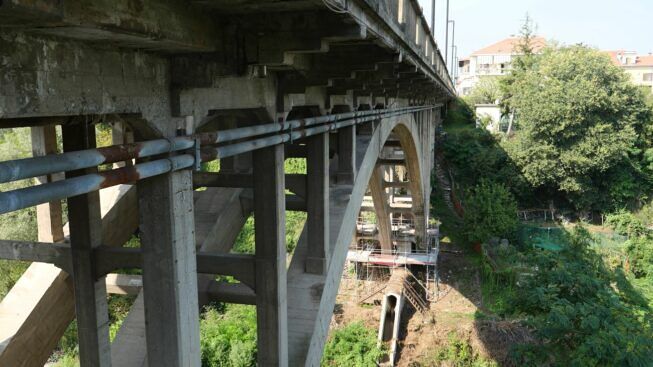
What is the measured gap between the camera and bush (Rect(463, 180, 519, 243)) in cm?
2698

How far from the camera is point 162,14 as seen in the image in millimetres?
2855

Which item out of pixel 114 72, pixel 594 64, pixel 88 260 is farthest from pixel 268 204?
pixel 594 64

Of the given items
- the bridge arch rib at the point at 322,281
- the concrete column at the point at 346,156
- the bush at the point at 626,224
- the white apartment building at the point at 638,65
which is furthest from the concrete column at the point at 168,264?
the white apartment building at the point at 638,65

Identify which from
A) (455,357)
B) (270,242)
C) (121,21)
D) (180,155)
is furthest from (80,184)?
(455,357)

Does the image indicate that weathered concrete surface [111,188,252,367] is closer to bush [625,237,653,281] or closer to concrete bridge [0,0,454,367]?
concrete bridge [0,0,454,367]

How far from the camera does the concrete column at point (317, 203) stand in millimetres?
6875

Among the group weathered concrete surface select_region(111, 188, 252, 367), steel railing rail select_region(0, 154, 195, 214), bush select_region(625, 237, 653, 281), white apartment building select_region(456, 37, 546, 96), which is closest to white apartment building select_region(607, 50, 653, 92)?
white apartment building select_region(456, 37, 546, 96)

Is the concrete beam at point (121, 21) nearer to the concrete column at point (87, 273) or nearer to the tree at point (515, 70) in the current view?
the concrete column at point (87, 273)

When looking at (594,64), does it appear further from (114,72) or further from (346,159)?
(114,72)

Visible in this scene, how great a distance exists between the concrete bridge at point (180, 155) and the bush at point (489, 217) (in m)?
19.2

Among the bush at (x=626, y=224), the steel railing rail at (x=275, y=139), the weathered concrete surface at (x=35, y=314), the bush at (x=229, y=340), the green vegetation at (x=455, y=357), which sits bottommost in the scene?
the green vegetation at (x=455, y=357)

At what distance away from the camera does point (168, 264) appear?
11.1ft

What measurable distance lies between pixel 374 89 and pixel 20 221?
1365 cm

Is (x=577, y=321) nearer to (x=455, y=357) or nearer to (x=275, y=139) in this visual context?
(x=275, y=139)
